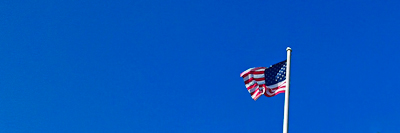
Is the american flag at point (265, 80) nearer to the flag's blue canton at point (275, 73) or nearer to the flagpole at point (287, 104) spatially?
the flag's blue canton at point (275, 73)

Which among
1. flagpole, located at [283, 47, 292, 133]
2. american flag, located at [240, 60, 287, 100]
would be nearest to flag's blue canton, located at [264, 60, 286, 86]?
american flag, located at [240, 60, 287, 100]

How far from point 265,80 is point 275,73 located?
492 millimetres

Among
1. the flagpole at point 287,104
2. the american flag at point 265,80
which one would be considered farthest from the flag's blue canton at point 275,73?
the flagpole at point 287,104

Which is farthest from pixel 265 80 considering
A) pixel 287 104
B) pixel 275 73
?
pixel 287 104

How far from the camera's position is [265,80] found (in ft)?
54.7

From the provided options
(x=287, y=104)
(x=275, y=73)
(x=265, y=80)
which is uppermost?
(x=275, y=73)

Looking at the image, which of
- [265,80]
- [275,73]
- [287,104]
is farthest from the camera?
[265,80]

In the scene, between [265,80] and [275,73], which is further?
[265,80]

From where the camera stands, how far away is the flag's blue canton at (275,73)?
1625 centimetres

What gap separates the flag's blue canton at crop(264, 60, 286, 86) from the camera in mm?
16250

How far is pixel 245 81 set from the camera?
17.1 meters

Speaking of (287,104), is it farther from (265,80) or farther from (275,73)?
(265,80)

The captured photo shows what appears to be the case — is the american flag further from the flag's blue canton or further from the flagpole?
the flagpole

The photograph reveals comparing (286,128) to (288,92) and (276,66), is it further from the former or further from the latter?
(276,66)
